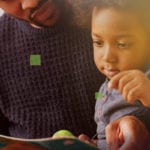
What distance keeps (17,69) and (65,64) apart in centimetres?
8

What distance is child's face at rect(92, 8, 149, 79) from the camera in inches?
23.1

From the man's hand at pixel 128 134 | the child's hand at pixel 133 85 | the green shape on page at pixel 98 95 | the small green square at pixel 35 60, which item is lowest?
the man's hand at pixel 128 134

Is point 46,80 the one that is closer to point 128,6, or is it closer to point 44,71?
point 44,71

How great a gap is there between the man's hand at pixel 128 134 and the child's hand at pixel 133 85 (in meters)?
0.03

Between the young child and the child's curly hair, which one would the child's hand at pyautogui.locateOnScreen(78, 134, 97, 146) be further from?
the child's curly hair

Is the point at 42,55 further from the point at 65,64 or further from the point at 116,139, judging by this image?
the point at 116,139

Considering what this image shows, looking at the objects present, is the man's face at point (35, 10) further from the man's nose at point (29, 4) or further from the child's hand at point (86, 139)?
the child's hand at point (86, 139)

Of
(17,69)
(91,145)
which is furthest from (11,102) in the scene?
(91,145)

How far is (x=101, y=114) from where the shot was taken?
638 mm

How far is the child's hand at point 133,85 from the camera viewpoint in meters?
0.59

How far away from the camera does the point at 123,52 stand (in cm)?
60

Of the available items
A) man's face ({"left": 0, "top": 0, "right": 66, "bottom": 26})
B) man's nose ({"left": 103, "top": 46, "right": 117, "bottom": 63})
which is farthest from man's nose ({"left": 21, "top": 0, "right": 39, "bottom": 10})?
man's nose ({"left": 103, "top": 46, "right": 117, "bottom": 63})

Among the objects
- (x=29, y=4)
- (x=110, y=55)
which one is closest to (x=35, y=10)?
(x=29, y=4)

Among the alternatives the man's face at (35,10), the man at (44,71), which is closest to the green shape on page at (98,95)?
the man at (44,71)
